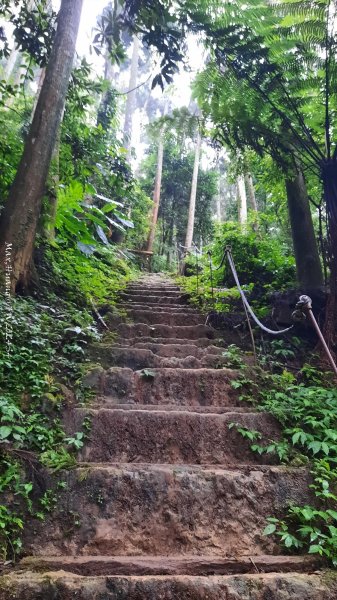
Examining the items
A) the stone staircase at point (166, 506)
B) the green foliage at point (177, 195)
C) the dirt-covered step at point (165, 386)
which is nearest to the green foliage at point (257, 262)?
the dirt-covered step at point (165, 386)

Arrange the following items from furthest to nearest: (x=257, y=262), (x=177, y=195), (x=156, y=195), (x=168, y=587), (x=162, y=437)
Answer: (x=177, y=195) → (x=156, y=195) → (x=257, y=262) → (x=162, y=437) → (x=168, y=587)

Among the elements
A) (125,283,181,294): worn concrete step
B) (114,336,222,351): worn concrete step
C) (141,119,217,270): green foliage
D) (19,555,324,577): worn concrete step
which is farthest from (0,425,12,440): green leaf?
(141,119,217,270): green foliage

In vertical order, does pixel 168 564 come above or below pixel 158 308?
below

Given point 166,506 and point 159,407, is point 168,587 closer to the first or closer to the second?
point 166,506

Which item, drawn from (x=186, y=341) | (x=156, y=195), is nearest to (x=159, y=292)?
(x=186, y=341)

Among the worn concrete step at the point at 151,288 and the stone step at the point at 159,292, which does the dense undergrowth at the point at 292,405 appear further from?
the worn concrete step at the point at 151,288

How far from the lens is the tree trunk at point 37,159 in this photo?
4074 millimetres

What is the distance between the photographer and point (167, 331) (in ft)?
17.3

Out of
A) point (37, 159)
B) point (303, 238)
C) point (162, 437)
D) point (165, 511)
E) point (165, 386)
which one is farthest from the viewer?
point (303, 238)

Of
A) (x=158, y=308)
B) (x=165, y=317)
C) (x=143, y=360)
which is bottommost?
(x=143, y=360)

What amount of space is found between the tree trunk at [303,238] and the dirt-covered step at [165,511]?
2.92 meters

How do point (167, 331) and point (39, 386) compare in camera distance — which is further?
point (167, 331)

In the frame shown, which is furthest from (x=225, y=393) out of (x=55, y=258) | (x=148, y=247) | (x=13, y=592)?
(x=148, y=247)

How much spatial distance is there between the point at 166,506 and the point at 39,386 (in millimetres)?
1381
